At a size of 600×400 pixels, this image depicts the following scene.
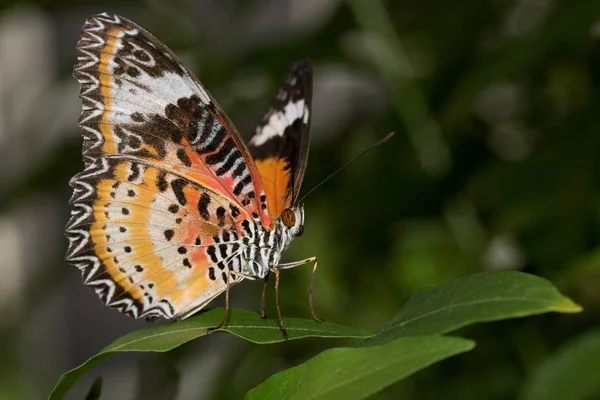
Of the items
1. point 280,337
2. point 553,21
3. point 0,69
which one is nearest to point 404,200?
point 553,21

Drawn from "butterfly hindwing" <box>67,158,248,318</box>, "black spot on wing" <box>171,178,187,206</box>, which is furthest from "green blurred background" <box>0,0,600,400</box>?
"black spot on wing" <box>171,178,187,206</box>

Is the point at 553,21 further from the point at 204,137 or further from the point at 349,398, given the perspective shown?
the point at 349,398

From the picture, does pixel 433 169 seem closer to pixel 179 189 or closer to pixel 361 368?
pixel 179 189

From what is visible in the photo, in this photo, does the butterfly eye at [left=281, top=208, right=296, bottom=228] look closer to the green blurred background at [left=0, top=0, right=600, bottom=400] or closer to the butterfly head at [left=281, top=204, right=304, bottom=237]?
the butterfly head at [left=281, top=204, right=304, bottom=237]

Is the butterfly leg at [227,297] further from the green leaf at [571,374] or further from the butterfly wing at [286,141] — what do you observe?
the green leaf at [571,374]

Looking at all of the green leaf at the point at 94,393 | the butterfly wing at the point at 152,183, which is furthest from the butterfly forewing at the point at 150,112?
the green leaf at the point at 94,393


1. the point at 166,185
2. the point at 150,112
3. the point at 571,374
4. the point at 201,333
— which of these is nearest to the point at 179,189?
the point at 166,185

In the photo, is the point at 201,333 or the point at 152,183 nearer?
the point at 201,333
